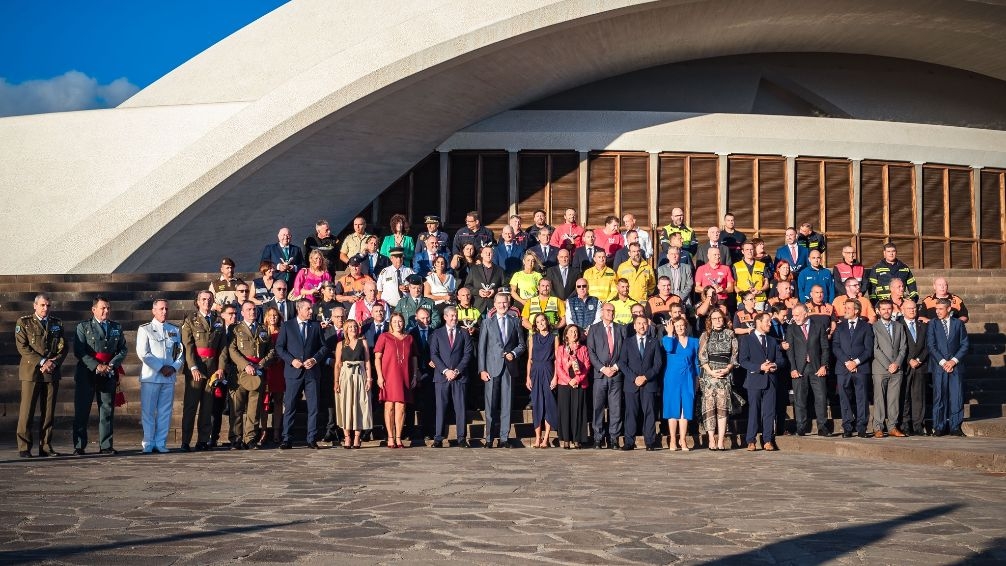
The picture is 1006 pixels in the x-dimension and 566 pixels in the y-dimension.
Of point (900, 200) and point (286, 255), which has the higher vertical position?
point (900, 200)

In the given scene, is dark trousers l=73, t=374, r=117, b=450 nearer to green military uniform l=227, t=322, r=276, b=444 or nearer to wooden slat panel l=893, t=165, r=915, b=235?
green military uniform l=227, t=322, r=276, b=444

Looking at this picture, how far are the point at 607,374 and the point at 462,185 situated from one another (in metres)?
9.93

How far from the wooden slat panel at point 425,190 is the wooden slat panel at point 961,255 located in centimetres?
1027

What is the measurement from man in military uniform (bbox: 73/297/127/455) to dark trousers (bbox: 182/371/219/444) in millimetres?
719

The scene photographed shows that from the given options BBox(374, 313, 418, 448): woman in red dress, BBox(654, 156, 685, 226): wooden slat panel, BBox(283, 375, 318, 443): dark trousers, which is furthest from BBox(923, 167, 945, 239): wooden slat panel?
BBox(283, 375, 318, 443): dark trousers

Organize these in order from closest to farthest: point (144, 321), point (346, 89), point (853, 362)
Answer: point (853, 362) → point (144, 321) → point (346, 89)

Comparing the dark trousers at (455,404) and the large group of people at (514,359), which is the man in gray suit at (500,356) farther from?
the dark trousers at (455,404)

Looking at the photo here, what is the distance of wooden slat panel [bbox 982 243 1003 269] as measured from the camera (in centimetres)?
2136

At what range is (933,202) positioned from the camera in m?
21.1

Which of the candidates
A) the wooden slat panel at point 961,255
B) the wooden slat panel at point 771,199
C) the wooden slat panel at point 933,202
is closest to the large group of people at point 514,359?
the wooden slat panel at point 771,199

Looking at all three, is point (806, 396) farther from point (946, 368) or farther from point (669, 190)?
point (669, 190)

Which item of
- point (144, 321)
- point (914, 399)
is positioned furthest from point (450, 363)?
point (914, 399)

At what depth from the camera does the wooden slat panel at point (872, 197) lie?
818 inches

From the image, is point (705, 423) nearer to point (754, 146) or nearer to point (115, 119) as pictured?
point (754, 146)
